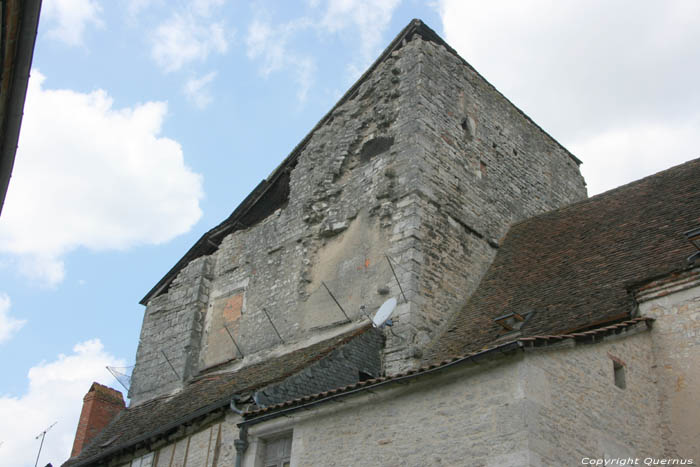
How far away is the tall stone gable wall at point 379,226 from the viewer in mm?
11398

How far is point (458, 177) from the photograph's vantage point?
41.8 ft

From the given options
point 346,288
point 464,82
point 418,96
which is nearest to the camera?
point 346,288

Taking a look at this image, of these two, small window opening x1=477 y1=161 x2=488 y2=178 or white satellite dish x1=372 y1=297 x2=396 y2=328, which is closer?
white satellite dish x1=372 y1=297 x2=396 y2=328

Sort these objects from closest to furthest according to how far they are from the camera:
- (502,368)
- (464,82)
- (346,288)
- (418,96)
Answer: (502,368)
(346,288)
(418,96)
(464,82)

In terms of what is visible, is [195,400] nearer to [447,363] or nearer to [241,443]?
[241,443]

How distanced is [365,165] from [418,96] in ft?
4.77

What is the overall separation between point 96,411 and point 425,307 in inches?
283

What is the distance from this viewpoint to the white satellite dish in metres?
10.3

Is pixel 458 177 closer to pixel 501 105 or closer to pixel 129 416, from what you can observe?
pixel 501 105

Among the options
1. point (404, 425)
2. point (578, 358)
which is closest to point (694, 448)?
point (578, 358)

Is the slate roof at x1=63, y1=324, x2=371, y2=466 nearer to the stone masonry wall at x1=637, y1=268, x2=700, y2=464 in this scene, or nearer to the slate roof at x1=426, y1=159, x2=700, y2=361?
the slate roof at x1=426, y1=159, x2=700, y2=361

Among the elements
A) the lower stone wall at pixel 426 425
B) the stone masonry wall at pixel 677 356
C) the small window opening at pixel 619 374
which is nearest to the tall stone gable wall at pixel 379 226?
the lower stone wall at pixel 426 425

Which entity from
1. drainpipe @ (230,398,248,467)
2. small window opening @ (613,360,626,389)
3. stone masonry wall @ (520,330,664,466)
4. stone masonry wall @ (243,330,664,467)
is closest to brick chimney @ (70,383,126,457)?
drainpipe @ (230,398,248,467)

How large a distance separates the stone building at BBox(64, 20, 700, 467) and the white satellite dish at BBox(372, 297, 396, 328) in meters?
0.18
